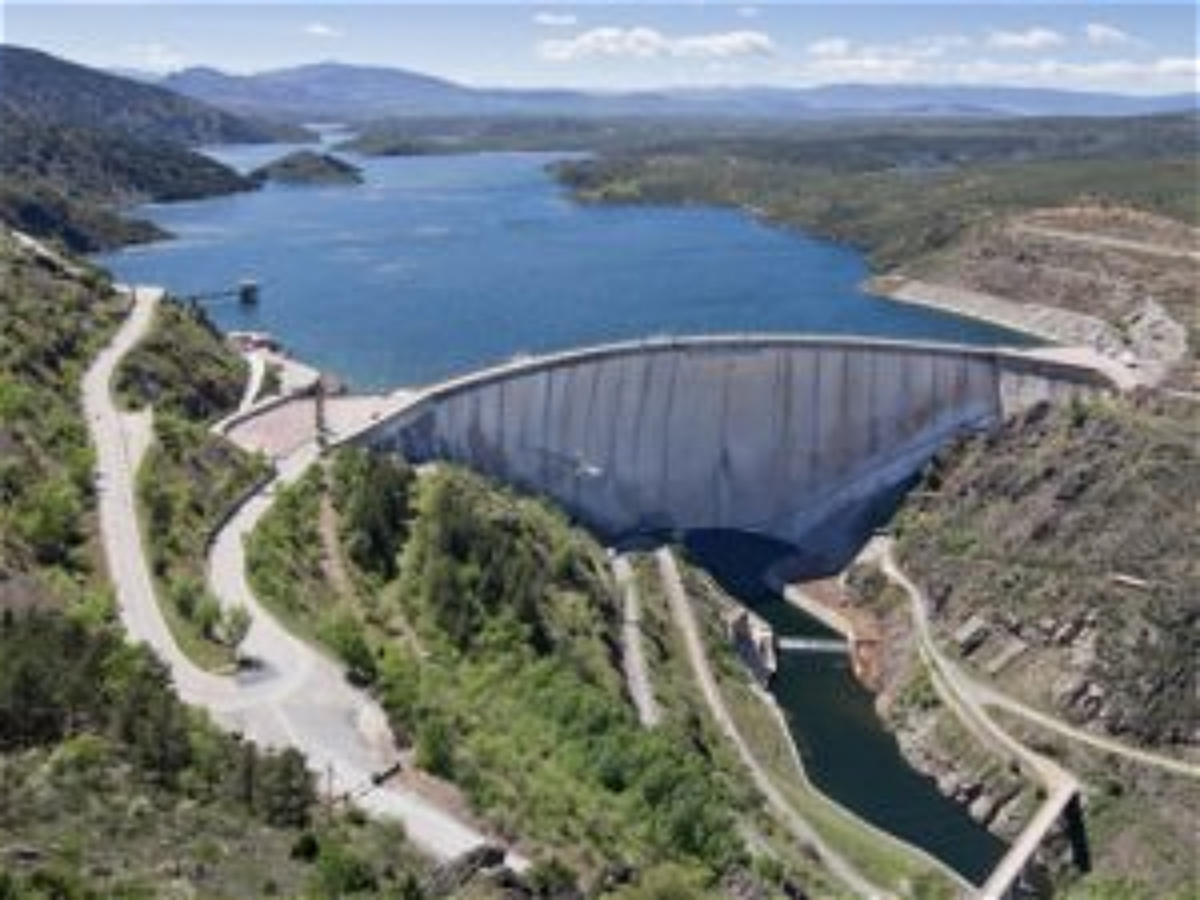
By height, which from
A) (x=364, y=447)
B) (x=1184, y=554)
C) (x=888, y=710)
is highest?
(x=364, y=447)

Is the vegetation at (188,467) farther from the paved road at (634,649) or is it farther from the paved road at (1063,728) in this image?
the paved road at (1063,728)

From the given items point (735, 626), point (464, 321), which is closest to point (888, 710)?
point (735, 626)

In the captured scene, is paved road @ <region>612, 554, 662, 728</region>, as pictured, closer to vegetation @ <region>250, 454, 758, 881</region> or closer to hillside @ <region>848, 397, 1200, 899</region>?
vegetation @ <region>250, 454, 758, 881</region>

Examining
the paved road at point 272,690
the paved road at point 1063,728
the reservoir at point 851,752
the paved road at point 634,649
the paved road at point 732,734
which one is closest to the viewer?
the paved road at point 272,690

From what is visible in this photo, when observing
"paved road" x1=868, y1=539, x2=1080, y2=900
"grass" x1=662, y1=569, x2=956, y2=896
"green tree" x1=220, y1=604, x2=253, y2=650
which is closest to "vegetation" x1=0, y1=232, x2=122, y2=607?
"green tree" x1=220, y1=604, x2=253, y2=650

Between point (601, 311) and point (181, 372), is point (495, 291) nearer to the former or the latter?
point (601, 311)

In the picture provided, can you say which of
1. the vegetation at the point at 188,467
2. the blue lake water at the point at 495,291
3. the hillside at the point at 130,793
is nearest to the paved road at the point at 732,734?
the vegetation at the point at 188,467

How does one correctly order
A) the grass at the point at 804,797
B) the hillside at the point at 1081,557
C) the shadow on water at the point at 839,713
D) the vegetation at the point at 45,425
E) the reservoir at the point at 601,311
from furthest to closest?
the hillside at the point at 1081,557, the reservoir at the point at 601,311, the shadow on water at the point at 839,713, the grass at the point at 804,797, the vegetation at the point at 45,425

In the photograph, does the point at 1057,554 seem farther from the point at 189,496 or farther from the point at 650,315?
the point at 650,315
